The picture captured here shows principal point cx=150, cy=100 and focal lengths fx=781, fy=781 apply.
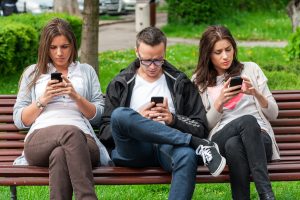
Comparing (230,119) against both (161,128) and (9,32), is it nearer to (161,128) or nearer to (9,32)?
(161,128)

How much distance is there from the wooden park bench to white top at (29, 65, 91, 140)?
32 cm

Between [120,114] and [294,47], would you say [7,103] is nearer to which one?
[120,114]

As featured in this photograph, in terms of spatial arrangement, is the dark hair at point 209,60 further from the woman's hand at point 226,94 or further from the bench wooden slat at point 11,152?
the bench wooden slat at point 11,152

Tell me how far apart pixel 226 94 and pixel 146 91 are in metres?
0.54

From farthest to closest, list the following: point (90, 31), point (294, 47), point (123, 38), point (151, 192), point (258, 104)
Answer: point (123, 38), point (294, 47), point (90, 31), point (151, 192), point (258, 104)

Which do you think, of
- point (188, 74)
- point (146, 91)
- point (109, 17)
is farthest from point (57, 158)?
point (109, 17)

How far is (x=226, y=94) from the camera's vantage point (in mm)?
4891

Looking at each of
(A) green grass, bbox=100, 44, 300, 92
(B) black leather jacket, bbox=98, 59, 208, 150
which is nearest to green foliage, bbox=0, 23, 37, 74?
(A) green grass, bbox=100, 44, 300, 92

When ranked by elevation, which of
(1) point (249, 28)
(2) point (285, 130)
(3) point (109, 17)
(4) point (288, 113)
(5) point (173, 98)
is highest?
(5) point (173, 98)

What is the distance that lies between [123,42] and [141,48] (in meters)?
13.9

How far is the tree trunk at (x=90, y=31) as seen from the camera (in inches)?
373

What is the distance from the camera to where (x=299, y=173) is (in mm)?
4812

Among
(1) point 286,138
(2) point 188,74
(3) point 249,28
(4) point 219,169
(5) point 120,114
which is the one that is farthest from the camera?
(3) point 249,28

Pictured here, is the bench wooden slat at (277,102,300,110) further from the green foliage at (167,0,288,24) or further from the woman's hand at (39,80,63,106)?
the green foliage at (167,0,288,24)
